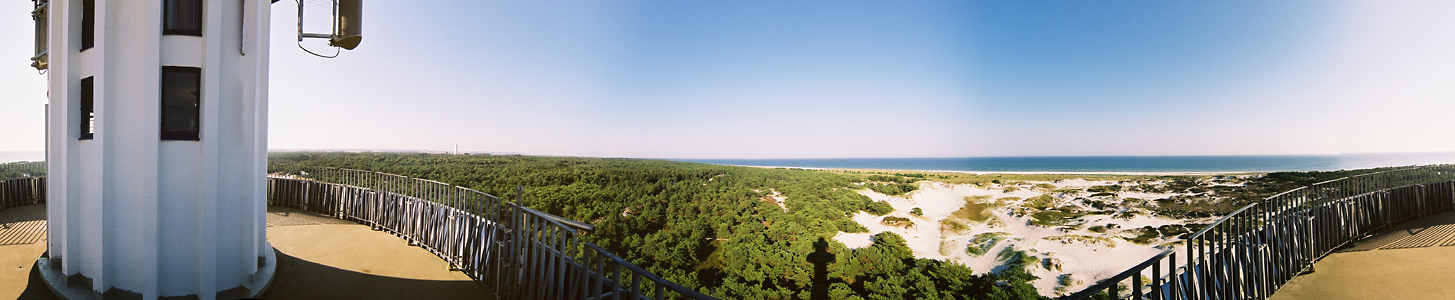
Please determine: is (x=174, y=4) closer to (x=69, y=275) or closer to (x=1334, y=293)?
(x=69, y=275)

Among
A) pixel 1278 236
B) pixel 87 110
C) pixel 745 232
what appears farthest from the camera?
pixel 745 232

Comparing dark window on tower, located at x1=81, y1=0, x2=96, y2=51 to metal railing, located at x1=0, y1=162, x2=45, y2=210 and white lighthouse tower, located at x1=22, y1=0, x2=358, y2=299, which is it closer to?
white lighthouse tower, located at x1=22, y1=0, x2=358, y2=299

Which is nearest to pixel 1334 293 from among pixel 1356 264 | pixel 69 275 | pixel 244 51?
pixel 1356 264

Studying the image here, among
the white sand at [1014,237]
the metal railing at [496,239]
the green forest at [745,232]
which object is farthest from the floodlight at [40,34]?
the white sand at [1014,237]

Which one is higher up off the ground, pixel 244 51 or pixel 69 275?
pixel 244 51

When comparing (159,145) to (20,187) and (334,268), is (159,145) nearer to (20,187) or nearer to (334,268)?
(334,268)

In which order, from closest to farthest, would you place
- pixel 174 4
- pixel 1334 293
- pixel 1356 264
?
pixel 174 4 → pixel 1334 293 → pixel 1356 264

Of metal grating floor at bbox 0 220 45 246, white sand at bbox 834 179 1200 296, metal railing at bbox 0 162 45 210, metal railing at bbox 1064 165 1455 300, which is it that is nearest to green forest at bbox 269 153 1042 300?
white sand at bbox 834 179 1200 296

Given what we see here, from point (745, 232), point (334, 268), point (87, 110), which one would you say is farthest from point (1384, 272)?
point (87, 110)
